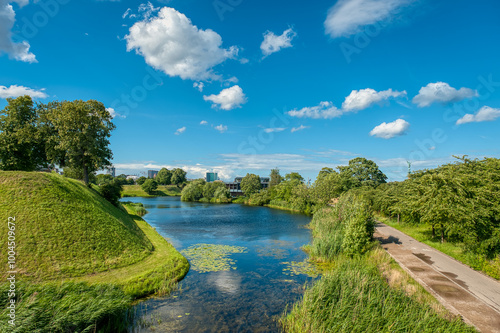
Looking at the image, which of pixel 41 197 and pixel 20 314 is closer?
pixel 20 314

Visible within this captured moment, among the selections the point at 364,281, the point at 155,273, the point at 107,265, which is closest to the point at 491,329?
the point at 364,281

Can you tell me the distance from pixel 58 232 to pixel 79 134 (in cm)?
2111

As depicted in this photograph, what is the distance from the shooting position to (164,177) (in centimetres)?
14625

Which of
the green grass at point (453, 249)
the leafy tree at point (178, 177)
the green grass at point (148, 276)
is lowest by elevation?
the green grass at point (148, 276)

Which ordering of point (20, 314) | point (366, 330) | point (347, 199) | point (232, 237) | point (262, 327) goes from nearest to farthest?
point (20, 314)
point (366, 330)
point (262, 327)
point (347, 199)
point (232, 237)

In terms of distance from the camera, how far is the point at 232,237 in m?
31.6

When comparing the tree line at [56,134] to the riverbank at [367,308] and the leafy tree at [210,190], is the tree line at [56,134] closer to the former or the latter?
the riverbank at [367,308]

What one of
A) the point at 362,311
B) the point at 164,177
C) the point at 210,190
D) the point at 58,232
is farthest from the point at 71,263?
the point at 164,177

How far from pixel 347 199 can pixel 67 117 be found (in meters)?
35.8

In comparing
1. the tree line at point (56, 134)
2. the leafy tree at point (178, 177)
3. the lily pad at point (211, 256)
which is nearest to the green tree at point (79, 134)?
the tree line at point (56, 134)

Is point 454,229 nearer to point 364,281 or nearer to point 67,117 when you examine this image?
point 364,281

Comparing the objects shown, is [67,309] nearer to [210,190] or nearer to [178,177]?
[210,190]

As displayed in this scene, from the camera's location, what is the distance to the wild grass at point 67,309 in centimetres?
813

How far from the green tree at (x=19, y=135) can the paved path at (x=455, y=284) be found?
45230 mm
